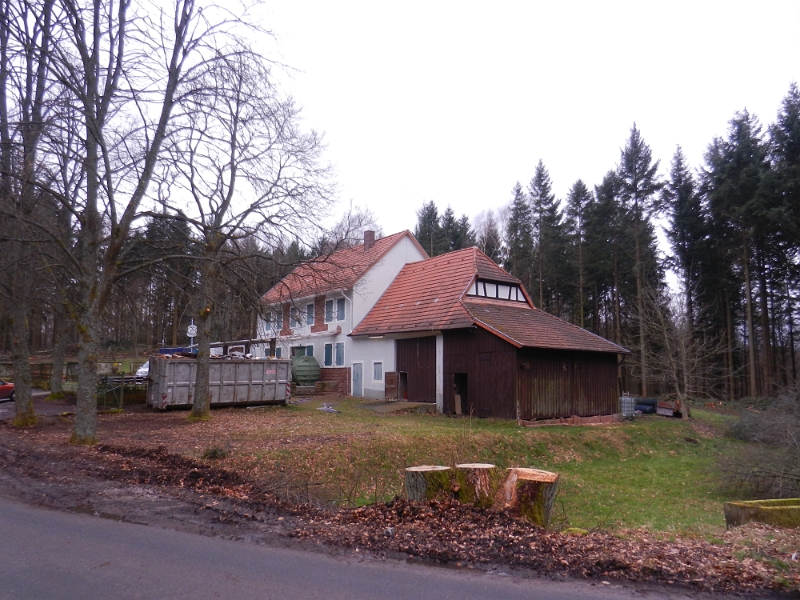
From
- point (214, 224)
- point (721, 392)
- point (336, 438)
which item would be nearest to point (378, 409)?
point (336, 438)

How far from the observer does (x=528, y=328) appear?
81.3ft

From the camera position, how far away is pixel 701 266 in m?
40.5

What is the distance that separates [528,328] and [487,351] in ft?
8.05

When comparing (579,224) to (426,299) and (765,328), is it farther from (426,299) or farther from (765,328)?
(426,299)

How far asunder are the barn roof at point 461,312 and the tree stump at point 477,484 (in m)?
14.4

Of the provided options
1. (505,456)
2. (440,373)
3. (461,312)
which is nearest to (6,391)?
(440,373)

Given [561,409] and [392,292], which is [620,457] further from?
[392,292]

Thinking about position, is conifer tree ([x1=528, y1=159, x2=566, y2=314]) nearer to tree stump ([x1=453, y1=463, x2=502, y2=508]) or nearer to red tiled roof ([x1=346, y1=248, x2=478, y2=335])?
red tiled roof ([x1=346, y1=248, x2=478, y2=335])

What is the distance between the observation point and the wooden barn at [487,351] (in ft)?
75.2

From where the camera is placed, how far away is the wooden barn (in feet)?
75.2

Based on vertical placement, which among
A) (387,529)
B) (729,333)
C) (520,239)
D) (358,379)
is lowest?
(387,529)

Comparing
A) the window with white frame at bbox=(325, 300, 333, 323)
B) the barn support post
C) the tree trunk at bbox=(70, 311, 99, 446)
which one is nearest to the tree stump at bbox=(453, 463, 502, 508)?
the tree trunk at bbox=(70, 311, 99, 446)

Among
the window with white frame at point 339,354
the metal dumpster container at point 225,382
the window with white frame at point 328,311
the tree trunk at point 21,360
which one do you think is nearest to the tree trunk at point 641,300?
the window with white frame at point 339,354

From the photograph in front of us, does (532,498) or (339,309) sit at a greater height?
(339,309)
